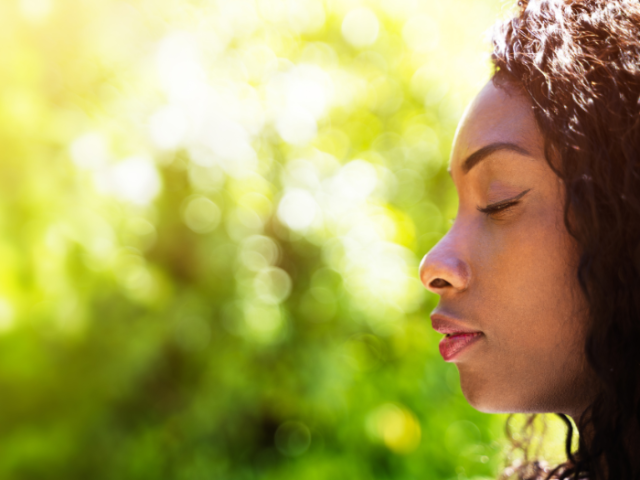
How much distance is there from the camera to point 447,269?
97cm

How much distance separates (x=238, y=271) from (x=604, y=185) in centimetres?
285

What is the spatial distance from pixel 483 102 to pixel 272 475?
3107 mm

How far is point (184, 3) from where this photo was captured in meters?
3.68

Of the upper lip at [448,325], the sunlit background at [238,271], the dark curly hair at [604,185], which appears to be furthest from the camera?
the sunlit background at [238,271]

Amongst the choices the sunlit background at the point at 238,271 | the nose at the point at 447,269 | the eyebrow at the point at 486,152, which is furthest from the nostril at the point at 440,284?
the sunlit background at the point at 238,271

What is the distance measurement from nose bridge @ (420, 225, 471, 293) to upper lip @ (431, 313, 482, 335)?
0.17ft

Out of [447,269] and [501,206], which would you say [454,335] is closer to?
[447,269]

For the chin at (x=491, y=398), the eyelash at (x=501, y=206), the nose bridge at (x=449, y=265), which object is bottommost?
the chin at (x=491, y=398)

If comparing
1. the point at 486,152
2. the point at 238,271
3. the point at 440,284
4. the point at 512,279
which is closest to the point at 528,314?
the point at 512,279

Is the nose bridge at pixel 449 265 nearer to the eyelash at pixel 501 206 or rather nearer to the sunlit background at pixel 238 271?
the eyelash at pixel 501 206

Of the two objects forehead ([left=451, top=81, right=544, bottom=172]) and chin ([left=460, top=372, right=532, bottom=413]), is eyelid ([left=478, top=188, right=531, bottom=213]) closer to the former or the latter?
forehead ([left=451, top=81, right=544, bottom=172])

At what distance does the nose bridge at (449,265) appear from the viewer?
0.96 meters

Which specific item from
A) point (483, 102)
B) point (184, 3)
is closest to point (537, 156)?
point (483, 102)

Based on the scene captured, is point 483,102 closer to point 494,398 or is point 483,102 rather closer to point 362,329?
point 494,398
